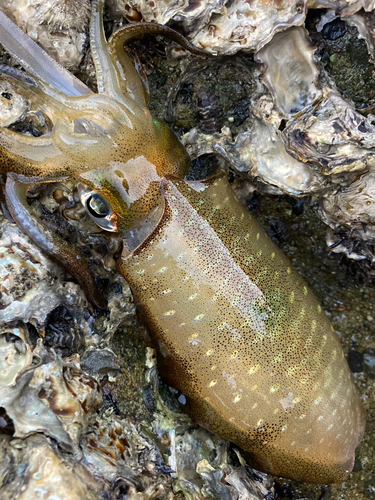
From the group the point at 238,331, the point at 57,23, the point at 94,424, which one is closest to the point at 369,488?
the point at 238,331

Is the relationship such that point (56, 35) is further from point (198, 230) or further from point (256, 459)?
point (256, 459)

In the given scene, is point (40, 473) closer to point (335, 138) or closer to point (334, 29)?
point (335, 138)

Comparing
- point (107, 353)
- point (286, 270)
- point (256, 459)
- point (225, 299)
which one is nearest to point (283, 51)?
point (286, 270)

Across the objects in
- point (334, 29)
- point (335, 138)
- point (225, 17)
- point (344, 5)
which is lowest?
point (335, 138)

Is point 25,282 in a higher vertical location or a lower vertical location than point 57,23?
lower

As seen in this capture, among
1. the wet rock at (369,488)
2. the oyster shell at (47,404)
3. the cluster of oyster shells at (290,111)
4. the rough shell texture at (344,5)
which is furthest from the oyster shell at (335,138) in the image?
the wet rock at (369,488)

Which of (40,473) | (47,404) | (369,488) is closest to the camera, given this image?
(40,473)

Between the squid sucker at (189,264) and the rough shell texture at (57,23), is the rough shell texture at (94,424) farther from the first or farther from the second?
the rough shell texture at (57,23)
